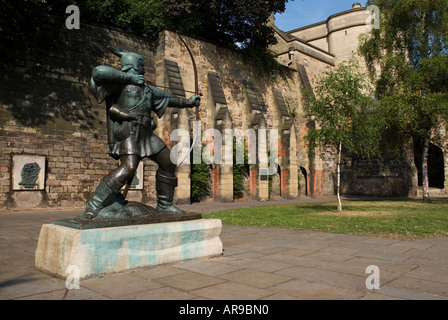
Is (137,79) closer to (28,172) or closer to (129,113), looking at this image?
(129,113)

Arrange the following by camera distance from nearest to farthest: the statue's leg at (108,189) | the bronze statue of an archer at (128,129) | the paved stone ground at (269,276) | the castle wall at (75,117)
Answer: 1. the paved stone ground at (269,276)
2. the statue's leg at (108,189)
3. the bronze statue of an archer at (128,129)
4. the castle wall at (75,117)

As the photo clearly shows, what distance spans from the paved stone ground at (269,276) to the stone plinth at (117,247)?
0.32ft

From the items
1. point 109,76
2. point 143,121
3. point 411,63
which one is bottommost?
point 143,121

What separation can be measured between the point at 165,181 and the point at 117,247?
1.22 m

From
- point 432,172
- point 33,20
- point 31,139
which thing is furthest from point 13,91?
point 432,172

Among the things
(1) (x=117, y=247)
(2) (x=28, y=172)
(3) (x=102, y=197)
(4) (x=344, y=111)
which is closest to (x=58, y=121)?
(2) (x=28, y=172)

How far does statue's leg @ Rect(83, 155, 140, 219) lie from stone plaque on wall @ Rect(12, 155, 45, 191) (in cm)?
971

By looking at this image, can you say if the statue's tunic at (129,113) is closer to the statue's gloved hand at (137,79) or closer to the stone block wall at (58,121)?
the statue's gloved hand at (137,79)

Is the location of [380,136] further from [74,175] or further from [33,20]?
[33,20]

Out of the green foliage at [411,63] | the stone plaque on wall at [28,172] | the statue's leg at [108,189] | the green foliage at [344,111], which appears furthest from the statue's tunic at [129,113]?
the green foliage at [411,63]

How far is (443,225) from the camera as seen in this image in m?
8.35

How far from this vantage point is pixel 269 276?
3725mm

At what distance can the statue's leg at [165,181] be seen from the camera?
4715 millimetres

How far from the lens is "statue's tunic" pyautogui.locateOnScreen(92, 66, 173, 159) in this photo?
174 inches
